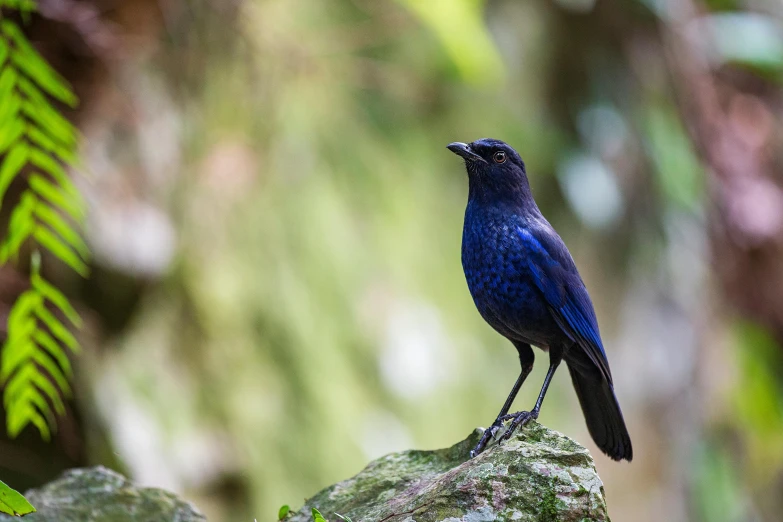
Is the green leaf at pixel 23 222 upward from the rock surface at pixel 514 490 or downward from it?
upward

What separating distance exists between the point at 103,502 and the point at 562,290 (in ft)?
6.22

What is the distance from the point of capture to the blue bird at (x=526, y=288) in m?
3.12

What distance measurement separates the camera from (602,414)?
334cm

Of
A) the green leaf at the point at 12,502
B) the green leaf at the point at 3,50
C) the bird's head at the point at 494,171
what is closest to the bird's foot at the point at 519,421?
the bird's head at the point at 494,171

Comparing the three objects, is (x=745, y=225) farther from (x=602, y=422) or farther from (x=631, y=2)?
(x=602, y=422)

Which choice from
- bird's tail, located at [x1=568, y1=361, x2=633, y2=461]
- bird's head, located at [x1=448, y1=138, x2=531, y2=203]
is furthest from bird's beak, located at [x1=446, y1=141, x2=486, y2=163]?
bird's tail, located at [x1=568, y1=361, x2=633, y2=461]

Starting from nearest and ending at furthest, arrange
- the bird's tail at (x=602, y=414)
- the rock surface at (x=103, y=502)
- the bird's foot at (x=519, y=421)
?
the bird's foot at (x=519, y=421)
the rock surface at (x=103, y=502)
the bird's tail at (x=602, y=414)

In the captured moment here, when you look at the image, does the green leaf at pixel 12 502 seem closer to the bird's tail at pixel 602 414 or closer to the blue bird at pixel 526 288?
the blue bird at pixel 526 288

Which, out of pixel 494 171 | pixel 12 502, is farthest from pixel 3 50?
pixel 494 171

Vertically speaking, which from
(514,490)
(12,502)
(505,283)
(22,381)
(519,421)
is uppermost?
(505,283)

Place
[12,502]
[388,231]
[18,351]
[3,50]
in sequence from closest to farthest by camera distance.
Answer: [12,502] → [3,50] → [18,351] → [388,231]

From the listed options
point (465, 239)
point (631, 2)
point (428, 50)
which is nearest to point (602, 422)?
point (465, 239)

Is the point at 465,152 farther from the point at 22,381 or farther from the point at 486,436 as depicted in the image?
the point at 22,381

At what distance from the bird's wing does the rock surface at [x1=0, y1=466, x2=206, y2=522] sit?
61.0 inches
